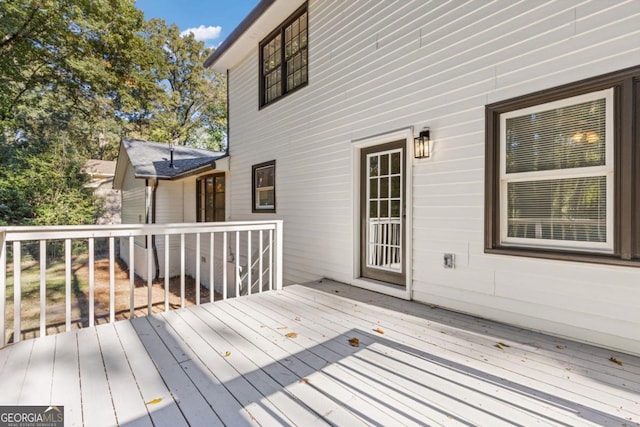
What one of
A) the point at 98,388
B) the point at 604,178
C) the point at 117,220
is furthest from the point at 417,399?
the point at 117,220

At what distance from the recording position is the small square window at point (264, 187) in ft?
21.0

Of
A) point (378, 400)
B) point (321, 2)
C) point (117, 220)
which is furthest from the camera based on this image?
point (117, 220)

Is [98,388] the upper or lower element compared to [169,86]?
lower

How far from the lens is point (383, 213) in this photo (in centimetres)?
420

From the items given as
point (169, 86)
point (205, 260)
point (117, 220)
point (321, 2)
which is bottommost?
point (205, 260)

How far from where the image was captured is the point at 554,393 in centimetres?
179

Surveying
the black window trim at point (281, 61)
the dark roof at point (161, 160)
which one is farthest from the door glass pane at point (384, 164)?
the dark roof at point (161, 160)

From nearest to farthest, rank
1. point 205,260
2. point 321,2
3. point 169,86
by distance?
1. point 321,2
2. point 205,260
3. point 169,86

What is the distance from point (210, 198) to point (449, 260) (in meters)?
7.76

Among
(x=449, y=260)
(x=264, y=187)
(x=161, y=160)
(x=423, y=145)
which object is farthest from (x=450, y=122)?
(x=161, y=160)

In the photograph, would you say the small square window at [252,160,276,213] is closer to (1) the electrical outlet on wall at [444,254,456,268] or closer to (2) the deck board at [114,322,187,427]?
(1) the electrical outlet on wall at [444,254,456,268]

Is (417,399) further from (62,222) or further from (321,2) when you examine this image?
(62,222)

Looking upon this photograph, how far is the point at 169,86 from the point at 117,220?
416 inches

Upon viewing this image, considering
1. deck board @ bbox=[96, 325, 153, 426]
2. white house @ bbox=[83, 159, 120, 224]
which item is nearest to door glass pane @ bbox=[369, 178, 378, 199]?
deck board @ bbox=[96, 325, 153, 426]
